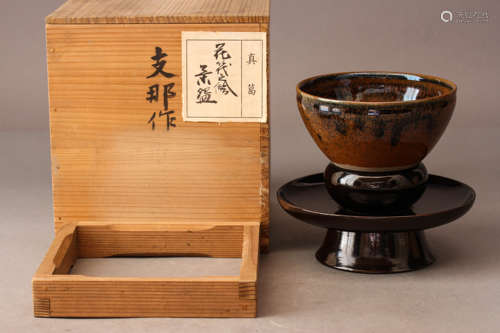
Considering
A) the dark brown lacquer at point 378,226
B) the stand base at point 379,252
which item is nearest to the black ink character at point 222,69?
the dark brown lacquer at point 378,226

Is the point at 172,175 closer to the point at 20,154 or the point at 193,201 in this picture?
the point at 193,201

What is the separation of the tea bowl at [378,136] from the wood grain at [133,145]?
0.15 metres

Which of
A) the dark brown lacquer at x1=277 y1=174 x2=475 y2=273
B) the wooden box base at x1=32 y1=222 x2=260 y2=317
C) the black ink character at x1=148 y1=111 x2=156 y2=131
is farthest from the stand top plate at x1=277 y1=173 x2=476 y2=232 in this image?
the black ink character at x1=148 y1=111 x2=156 y2=131

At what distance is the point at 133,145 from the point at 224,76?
0.73ft

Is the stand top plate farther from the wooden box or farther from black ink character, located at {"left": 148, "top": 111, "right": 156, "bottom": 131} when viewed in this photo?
black ink character, located at {"left": 148, "top": 111, "right": 156, "bottom": 131}

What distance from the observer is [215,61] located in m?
1.65

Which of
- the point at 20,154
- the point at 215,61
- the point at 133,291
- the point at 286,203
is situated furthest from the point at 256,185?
the point at 20,154

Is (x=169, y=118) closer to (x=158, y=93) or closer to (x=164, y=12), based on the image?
(x=158, y=93)

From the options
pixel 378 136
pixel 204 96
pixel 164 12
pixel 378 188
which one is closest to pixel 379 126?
pixel 378 136

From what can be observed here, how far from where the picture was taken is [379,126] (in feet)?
4.86

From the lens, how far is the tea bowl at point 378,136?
58.3 inches

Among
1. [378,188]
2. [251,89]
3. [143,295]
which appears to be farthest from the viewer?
[251,89]

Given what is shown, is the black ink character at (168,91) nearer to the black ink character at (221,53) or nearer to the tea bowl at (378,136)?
the black ink character at (221,53)

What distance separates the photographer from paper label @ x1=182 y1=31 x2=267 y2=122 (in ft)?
5.37
